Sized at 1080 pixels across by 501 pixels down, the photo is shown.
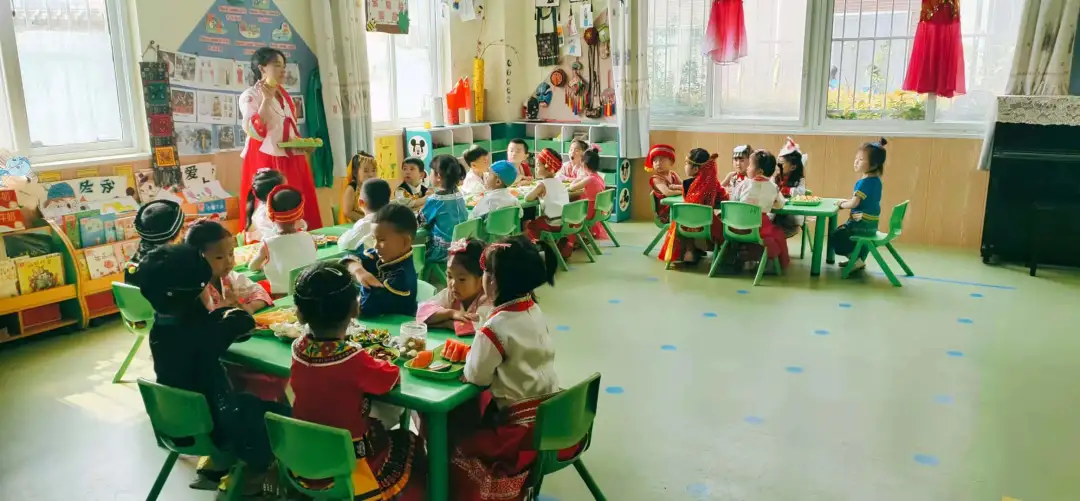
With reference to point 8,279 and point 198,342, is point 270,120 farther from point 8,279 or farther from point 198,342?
point 198,342

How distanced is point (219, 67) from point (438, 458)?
4.44m

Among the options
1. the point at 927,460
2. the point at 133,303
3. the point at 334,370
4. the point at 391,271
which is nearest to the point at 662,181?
the point at 927,460

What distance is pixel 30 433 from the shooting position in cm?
347

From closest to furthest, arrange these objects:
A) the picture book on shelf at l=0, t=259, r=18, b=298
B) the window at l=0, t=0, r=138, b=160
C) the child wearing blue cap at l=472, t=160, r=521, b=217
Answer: the picture book on shelf at l=0, t=259, r=18, b=298 → the window at l=0, t=0, r=138, b=160 → the child wearing blue cap at l=472, t=160, r=521, b=217

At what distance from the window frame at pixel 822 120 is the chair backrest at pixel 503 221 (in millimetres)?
3239

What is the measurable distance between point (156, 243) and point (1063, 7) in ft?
22.6

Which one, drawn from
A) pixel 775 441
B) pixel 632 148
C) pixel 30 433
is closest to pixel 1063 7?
pixel 632 148

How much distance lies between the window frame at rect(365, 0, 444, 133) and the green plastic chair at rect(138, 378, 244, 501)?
5.32 m

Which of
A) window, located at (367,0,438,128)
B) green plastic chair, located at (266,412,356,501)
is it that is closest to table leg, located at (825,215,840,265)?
window, located at (367,0,438,128)

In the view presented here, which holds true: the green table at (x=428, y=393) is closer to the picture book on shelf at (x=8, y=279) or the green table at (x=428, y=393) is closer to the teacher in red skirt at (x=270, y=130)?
the picture book on shelf at (x=8, y=279)

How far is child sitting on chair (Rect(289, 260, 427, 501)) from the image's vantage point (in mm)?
2172

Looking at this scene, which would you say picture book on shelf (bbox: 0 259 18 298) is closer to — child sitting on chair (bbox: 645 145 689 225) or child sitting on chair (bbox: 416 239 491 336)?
child sitting on chair (bbox: 416 239 491 336)

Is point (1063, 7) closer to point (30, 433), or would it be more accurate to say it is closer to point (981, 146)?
point (981, 146)

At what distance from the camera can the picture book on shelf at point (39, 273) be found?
4508 mm
